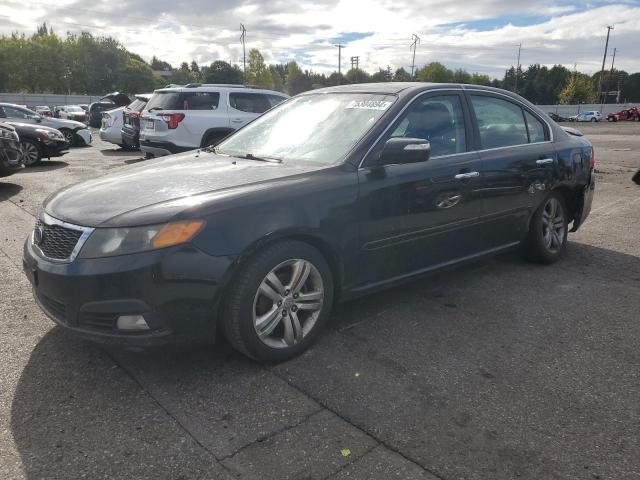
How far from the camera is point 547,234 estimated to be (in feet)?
16.9

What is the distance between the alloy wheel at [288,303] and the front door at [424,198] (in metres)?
0.42

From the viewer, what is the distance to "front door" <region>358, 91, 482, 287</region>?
3.58 meters

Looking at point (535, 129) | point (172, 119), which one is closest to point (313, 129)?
point (535, 129)

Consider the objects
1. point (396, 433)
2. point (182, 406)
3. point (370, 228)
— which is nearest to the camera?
point (396, 433)

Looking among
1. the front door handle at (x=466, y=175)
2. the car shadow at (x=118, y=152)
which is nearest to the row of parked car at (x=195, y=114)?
the car shadow at (x=118, y=152)

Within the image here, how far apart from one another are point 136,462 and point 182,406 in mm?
454

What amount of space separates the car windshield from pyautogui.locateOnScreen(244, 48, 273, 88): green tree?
87.3 m

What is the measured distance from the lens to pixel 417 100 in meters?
4.00

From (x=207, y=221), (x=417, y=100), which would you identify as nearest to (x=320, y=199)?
(x=207, y=221)

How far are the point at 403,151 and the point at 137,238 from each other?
5.65ft

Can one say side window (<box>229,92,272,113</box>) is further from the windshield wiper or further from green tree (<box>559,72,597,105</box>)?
green tree (<box>559,72,597,105</box>)

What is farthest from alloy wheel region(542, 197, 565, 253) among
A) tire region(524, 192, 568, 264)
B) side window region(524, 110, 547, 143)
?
side window region(524, 110, 547, 143)

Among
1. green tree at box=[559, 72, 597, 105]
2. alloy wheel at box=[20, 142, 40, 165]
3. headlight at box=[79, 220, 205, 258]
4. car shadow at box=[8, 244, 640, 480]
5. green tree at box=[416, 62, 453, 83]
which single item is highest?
green tree at box=[416, 62, 453, 83]

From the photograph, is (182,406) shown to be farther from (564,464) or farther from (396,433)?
(564,464)
